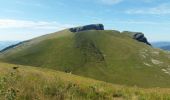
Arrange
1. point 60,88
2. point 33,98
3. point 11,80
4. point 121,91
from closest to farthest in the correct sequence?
point 33,98 < point 11,80 < point 60,88 < point 121,91

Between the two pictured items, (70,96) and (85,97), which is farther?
(85,97)

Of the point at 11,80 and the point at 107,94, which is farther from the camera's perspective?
the point at 107,94

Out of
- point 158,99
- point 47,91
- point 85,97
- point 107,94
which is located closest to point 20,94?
point 47,91

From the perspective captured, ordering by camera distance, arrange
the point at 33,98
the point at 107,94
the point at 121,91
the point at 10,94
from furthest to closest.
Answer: the point at 121,91 < the point at 107,94 < the point at 33,98 < the point at 10,94

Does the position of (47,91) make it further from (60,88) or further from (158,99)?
(158,99)

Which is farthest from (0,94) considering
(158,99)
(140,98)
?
(158,99)

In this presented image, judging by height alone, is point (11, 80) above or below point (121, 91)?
above

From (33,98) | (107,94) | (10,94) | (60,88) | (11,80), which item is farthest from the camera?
(107,94)

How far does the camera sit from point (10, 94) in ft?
30.3

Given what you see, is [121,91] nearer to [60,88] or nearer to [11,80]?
[60,88]

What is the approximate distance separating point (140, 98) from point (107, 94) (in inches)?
83.4

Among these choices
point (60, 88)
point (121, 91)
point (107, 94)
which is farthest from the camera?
point (121, 91)

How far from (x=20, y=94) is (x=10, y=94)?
5.93ft

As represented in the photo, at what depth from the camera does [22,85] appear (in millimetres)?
12062
